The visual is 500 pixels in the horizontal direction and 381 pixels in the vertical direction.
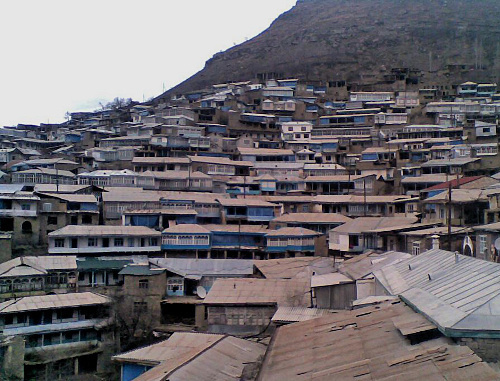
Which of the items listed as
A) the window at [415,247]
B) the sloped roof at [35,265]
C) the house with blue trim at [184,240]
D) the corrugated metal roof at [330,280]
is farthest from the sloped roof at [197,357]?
the house with blue trim at [184,240]

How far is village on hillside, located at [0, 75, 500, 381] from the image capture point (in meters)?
13.3

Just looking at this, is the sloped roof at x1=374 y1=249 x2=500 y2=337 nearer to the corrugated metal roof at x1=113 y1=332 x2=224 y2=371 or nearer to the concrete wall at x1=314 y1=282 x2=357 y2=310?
the concrete wall at x1=314 y1=282 x2=357 y2=310

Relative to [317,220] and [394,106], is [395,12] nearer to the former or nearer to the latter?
[394,106]

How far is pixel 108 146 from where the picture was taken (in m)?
57.5

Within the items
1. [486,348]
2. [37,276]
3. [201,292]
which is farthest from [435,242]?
[37,276]

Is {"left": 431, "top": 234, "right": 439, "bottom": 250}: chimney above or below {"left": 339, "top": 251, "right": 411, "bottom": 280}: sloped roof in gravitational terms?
above

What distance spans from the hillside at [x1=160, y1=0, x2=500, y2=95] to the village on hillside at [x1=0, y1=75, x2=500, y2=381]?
25.6m

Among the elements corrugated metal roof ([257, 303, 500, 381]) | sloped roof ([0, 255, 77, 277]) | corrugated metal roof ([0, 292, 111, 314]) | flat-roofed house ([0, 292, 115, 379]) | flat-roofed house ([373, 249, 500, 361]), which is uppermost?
flat-roofed house ([373, 249, 500, 361])

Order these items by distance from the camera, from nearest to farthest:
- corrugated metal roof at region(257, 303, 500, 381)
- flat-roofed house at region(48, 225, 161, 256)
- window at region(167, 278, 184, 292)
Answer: corrugated metal roof at region(257, 303, 500, 381) → window at region(167, 278, 184, 292) → flat-roofed house at region(48, 225, 161, 256)

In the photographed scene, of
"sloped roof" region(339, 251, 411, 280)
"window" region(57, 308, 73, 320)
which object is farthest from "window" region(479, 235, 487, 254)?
"window" region(57, 308, 73, 320)

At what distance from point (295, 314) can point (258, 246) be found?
58.6ft

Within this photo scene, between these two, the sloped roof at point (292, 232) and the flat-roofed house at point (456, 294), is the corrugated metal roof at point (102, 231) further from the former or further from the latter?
the flat-roofed house at point (456, 294)

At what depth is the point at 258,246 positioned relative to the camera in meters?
38.3

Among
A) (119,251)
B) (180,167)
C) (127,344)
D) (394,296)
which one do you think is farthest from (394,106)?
(394,296)
